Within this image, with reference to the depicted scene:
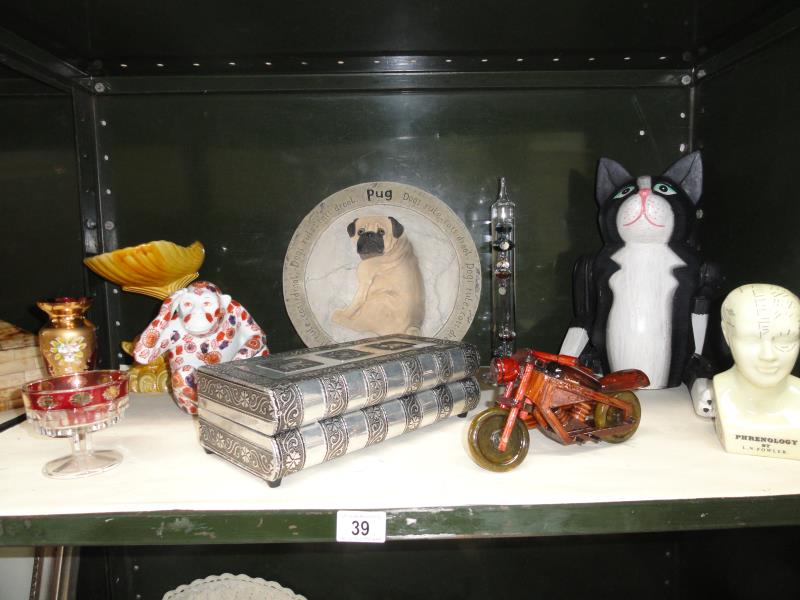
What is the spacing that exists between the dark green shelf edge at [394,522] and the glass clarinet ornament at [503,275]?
47cm

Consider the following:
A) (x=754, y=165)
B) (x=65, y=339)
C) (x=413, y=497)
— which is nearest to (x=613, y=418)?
(x=413, y=497)

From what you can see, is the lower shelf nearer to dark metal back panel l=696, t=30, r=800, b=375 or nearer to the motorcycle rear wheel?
the motorcycle rear wheel

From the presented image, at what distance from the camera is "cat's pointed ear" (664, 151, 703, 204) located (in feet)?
3.09

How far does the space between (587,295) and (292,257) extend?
1.95 feet

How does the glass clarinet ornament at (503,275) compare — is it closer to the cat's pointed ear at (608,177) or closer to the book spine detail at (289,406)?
the cat's pointed ear at (608,177)

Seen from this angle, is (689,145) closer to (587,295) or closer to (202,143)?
(587,295)

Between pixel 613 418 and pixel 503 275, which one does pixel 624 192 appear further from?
pixel 613 418

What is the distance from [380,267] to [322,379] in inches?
19.6

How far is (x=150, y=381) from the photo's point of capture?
960mm

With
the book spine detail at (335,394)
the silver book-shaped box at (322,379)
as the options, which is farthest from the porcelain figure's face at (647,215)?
the book spine detail at (335,394)

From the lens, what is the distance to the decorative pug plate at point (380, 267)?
1083 millimetres

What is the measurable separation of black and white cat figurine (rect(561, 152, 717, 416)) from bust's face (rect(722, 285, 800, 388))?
22 centimetres

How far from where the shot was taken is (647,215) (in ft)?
2.92

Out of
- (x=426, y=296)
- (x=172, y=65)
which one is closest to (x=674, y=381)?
(x=426, y=296)
